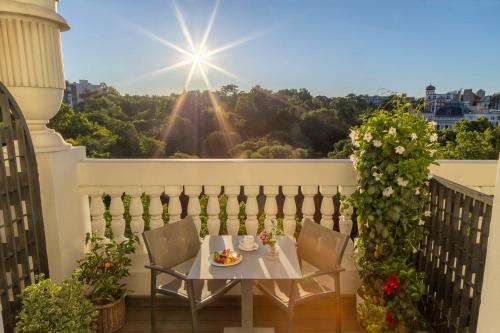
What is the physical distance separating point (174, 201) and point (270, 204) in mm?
937

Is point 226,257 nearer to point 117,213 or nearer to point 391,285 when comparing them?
point 391,285

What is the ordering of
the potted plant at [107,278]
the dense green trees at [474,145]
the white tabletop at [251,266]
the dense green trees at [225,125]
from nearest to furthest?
the white tabletop at [251,266] → the potted plant at [107,278] → the dense green trees at [225,125] → the dense green trees at [474,145]

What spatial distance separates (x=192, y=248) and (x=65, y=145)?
148 centimetres

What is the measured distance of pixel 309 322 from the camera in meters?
2.95

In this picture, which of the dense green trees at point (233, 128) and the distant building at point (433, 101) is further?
the dense green trees at point (233, 128)

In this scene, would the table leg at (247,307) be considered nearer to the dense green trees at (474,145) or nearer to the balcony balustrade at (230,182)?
the balcony balustrade at (230,182)

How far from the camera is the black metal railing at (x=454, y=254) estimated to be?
85.3 inches

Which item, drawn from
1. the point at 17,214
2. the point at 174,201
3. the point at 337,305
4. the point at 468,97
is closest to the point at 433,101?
the point at 337,305

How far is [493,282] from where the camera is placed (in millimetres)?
1284

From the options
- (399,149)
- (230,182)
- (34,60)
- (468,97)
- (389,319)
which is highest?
(468,97)

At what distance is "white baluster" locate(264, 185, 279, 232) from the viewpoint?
10.3ft

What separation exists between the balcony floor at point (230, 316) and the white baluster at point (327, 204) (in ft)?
2.59

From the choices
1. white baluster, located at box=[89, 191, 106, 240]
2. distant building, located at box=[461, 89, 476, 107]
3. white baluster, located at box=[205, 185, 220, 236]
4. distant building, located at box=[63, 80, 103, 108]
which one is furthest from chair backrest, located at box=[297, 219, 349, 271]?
distant building, located at box=[461, 89, 476, 107]

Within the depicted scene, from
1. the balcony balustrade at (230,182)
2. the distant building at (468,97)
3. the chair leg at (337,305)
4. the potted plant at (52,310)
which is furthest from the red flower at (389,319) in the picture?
the distant building at (468,97)
